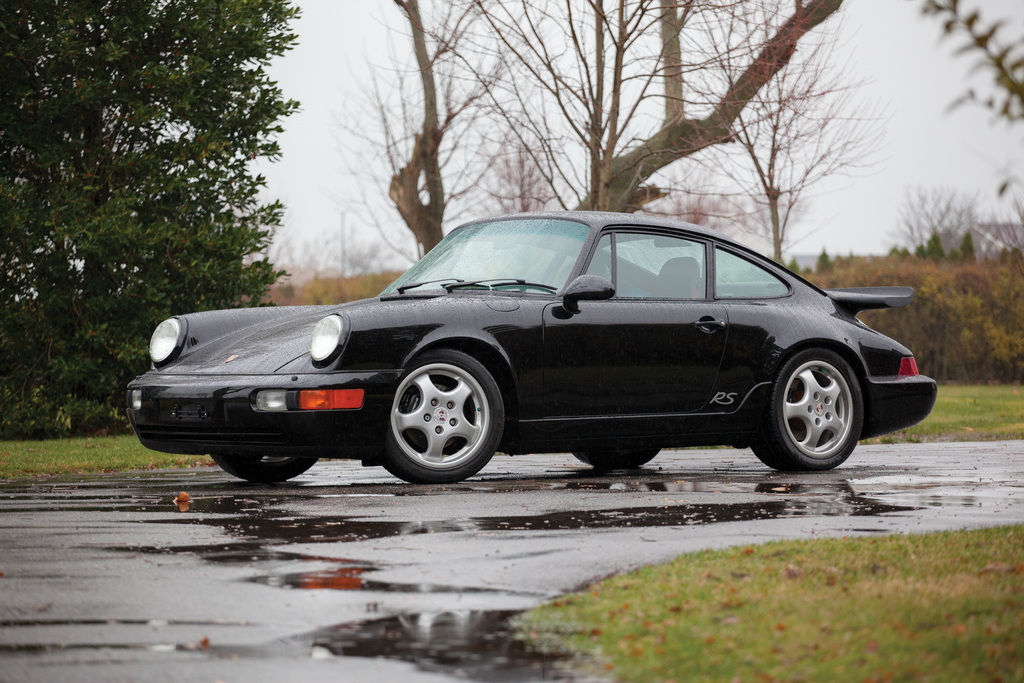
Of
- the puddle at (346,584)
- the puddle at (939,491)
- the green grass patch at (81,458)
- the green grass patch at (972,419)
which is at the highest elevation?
the green grass patch at (81,458)

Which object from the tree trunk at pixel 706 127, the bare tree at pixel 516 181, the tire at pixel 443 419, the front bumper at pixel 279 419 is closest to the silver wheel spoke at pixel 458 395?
the tire at pixel 443 419

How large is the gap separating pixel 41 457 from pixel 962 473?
22.5 ft

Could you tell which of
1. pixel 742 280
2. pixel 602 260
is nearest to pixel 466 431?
pixel 602 260

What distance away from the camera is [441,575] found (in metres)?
4.56

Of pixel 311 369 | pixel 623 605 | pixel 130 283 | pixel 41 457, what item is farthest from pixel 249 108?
pixel 623 605

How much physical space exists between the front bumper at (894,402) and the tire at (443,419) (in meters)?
2.77

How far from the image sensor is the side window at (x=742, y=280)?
28.5ft

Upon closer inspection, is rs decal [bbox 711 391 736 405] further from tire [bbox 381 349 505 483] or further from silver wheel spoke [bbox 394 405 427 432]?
silver wheel spoke [bbox 394 405 427 432]

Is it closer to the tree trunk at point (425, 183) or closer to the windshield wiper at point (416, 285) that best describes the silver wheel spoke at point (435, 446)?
the windshield wiper at point (416, 285)

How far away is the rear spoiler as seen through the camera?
9.22m

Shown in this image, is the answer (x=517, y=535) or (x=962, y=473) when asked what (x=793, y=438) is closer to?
(x=962, y=473)

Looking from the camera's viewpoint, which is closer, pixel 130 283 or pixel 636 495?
pixel 636 495

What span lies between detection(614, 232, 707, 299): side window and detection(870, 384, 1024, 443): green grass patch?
4677 millimetres

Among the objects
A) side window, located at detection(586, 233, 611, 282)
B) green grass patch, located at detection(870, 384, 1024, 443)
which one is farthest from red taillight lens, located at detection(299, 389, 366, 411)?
green grass patch, located at detection(870, 384, 1024, 443)
